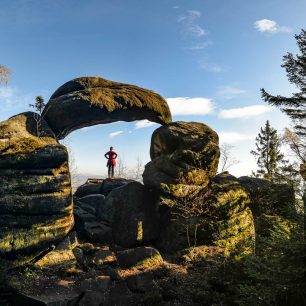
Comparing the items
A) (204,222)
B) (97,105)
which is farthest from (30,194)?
(204,222)

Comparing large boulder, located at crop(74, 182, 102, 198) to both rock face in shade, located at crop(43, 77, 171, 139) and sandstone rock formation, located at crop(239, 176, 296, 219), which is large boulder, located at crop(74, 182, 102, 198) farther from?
sandstone rock formation, located at crop(239, 176, 296, 219)

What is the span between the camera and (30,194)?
15.6 meters

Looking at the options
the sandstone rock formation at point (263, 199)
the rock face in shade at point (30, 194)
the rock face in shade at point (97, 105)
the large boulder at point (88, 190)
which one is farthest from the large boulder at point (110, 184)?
the sandstone rock formation at point (263, 199)

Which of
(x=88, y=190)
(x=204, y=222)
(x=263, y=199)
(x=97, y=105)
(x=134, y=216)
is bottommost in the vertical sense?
(x=204, y=222)

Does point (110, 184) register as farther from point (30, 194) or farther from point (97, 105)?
point (30, 194)

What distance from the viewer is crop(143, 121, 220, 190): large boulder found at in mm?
19078

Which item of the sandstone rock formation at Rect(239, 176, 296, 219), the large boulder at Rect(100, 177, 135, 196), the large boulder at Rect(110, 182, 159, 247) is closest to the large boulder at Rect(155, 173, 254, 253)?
the large boulder at Rect(110, 182, 159, 247)

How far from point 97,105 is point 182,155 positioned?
589cm

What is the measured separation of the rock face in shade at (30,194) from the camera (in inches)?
581

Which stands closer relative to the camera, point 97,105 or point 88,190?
point 97,105

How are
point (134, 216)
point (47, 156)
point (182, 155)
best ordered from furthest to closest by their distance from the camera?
Result: 1. point (182, 155)
2. point (134, 216)
3. point (47, 156)

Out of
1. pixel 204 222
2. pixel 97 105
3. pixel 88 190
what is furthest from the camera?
pixel 88 190

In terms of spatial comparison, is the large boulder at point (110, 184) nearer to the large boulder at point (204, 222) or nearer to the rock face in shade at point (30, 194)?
the large boulder at point (204, 222)

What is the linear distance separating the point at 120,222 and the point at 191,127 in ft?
24.8
